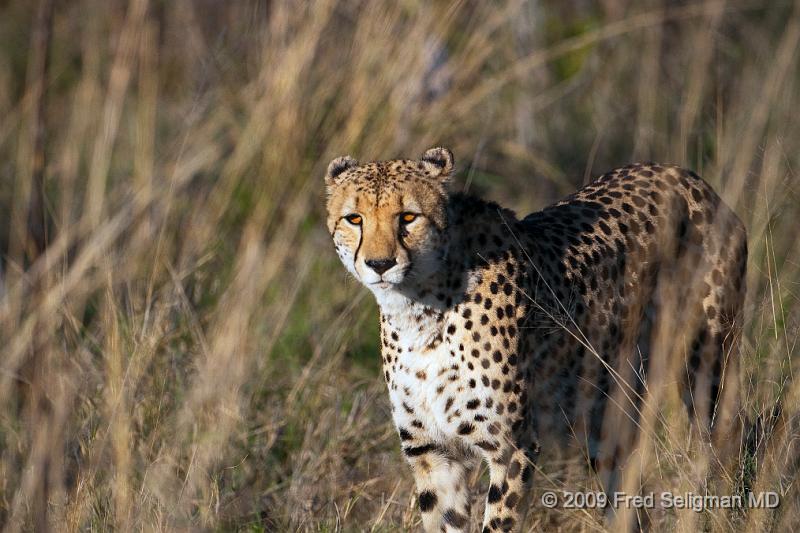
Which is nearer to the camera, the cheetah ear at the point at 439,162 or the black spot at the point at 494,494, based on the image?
the black spot at the point at 494,494

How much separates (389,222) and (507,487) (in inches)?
32.1

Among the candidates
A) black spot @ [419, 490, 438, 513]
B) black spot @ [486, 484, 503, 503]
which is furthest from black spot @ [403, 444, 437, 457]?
black spot @ [486, 484, 503, 503]

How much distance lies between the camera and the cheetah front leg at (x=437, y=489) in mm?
3576

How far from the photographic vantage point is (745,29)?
7.75m

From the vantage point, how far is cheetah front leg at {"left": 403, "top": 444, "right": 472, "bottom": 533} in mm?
3576

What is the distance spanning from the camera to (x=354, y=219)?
348cm

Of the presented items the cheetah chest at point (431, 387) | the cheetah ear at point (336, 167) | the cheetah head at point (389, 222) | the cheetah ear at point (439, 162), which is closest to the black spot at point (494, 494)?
the cheetah chest at point (431, 387)

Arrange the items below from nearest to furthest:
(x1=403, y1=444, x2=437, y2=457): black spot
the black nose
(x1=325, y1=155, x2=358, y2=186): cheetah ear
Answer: the black nose, (x1=403, y1=444, x2=437, y2=457): black spot, (x1=325, y1=155, x2=358, y2=186): cheetah ear

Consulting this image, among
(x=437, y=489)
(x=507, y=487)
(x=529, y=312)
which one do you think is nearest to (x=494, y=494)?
(x=507, y=487)

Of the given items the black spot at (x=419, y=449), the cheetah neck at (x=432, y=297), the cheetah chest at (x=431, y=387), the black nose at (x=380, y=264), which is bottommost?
the black spot at (x=419, y=449)

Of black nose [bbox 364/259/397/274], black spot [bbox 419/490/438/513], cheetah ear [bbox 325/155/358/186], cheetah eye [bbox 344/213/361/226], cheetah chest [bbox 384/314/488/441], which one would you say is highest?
cheetah ear [bbox 325/155/358/186]

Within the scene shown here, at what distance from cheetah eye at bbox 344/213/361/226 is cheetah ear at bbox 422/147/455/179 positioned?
316mm

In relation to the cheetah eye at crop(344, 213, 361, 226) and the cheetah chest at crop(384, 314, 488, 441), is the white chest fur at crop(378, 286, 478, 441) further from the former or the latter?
the cheetah eye at crop(344, 213, 361, 226)

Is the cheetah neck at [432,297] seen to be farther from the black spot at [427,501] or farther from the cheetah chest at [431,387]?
the black spot at [427,501]
